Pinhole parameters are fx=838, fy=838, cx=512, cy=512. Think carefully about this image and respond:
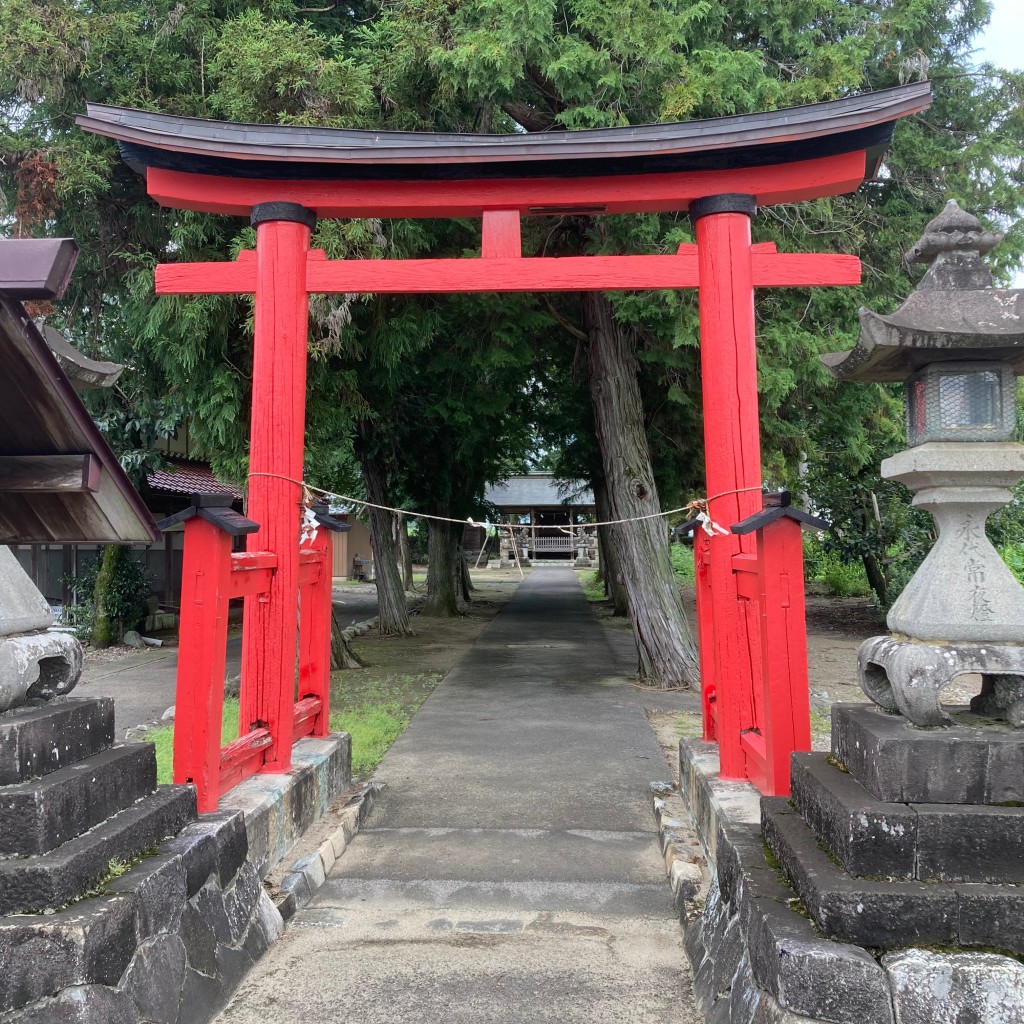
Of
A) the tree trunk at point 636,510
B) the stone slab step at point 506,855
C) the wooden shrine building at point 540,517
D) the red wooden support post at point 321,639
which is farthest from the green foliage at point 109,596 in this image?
the wooden shrine building at point 540,517

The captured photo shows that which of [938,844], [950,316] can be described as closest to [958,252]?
[950,316]

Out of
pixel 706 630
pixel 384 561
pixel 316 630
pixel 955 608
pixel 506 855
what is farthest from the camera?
pixel 384 561

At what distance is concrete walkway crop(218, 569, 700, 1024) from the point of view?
10.3ft

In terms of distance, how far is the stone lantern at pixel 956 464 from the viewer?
2.78 m

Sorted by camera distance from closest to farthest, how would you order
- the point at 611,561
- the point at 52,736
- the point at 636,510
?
the point at 52,736, the point at 636,510, the point at 611,561

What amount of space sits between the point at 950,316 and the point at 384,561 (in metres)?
12.0

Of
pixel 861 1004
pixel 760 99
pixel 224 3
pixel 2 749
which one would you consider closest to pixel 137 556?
pixel 224 3

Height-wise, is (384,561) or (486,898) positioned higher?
(384,561)

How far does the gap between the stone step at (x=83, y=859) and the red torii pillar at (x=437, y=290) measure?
1.63m

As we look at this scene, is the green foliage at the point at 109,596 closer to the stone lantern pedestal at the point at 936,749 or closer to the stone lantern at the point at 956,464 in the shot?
the stone lantern pedestal at the point at 936,749

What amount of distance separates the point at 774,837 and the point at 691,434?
977 cm

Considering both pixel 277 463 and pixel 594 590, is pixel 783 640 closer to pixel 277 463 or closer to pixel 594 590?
pixel 277 463

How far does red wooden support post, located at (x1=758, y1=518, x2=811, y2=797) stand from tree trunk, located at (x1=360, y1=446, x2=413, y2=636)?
1041 centimetres

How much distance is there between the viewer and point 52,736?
2670 millimetres
